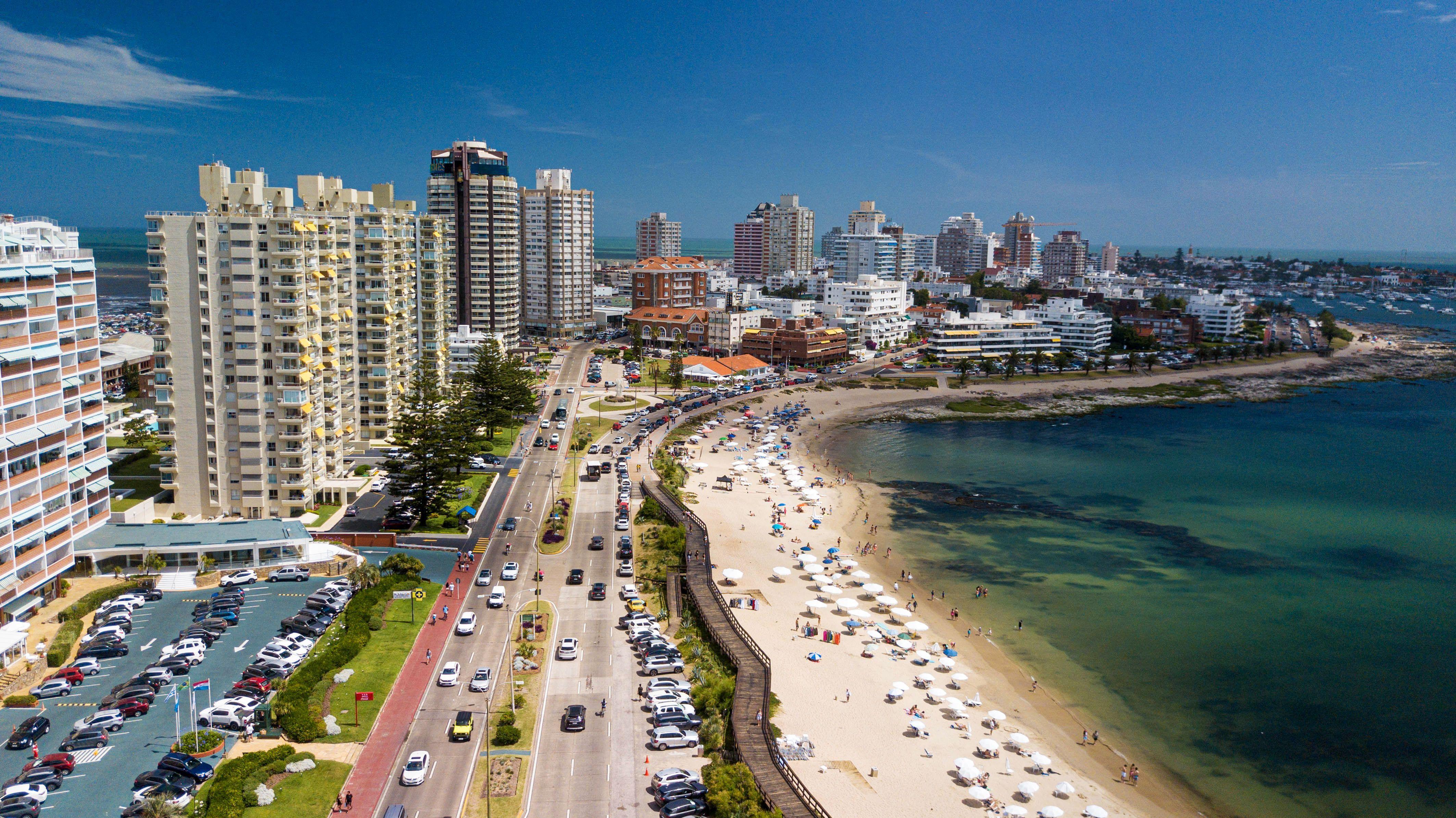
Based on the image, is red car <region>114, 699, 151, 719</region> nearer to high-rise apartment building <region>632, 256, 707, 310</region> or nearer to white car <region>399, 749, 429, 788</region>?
white car <region>399, 749, 429, 788</region>

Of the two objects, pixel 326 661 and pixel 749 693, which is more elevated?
pixel 326 661

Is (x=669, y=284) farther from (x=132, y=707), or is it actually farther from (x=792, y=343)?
(x=132, y=707)

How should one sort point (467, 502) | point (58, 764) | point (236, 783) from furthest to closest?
1. point (467, 502)
2. point (58, 764)
3. point (236, 783)

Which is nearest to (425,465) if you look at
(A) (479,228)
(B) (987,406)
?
(A) (479,228)

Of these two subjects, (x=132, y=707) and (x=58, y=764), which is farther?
(x=132, y=707)

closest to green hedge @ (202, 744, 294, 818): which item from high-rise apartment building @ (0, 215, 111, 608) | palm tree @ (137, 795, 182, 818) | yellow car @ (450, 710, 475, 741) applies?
palm tree @ (137, 795, 182, 818)

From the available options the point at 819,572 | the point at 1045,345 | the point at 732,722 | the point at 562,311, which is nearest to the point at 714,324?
the point at 562,311

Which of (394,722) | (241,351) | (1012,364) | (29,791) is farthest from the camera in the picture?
(1012,364)
